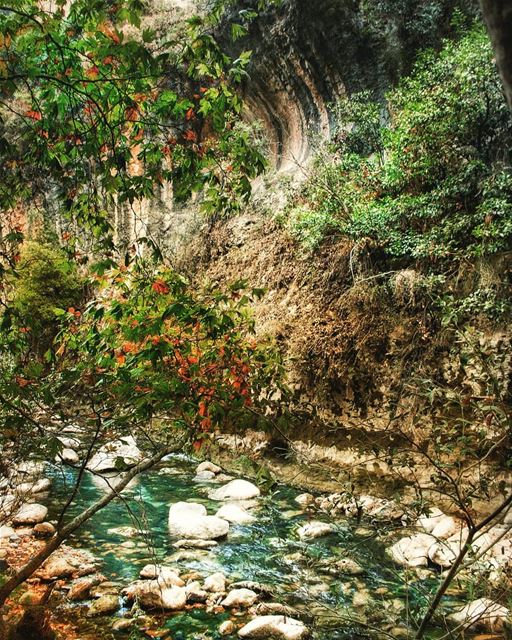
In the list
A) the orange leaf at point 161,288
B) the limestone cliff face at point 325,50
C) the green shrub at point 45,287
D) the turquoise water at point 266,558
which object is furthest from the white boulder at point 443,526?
the green shrub at point 45,287

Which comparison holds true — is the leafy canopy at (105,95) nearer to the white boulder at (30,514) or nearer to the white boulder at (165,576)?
the white boulder at (165,576)

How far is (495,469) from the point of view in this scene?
17.7 feet

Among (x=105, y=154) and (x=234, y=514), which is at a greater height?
(x=105, y=154)

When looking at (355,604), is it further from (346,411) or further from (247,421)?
(346,411)

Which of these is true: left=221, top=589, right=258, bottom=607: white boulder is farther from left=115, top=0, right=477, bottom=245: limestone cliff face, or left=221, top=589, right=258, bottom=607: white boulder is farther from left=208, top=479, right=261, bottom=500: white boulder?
left=115, top=0, right=477, bottom=245: limestone cliff face

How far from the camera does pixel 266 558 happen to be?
3.71 m

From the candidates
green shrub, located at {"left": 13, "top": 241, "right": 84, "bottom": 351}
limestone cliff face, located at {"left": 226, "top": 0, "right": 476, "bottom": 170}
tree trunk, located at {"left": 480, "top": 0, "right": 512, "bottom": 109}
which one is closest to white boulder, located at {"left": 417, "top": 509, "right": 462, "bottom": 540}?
tree trunk, located at {"left": 480, "top": 0, "right": 512, "bottom": 109}

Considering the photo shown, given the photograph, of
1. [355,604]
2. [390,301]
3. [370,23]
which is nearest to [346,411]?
[390,301]

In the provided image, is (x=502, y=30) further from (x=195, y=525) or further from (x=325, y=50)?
(x=325, y=50)

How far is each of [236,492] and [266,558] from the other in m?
3.30

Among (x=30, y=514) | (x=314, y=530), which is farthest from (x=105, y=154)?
(x=30, y=514)

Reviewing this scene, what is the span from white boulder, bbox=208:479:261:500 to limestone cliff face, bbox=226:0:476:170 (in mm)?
7654

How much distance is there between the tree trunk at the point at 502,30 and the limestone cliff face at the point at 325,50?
9.56 meters

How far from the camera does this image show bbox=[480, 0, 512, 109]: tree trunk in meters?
0.79
